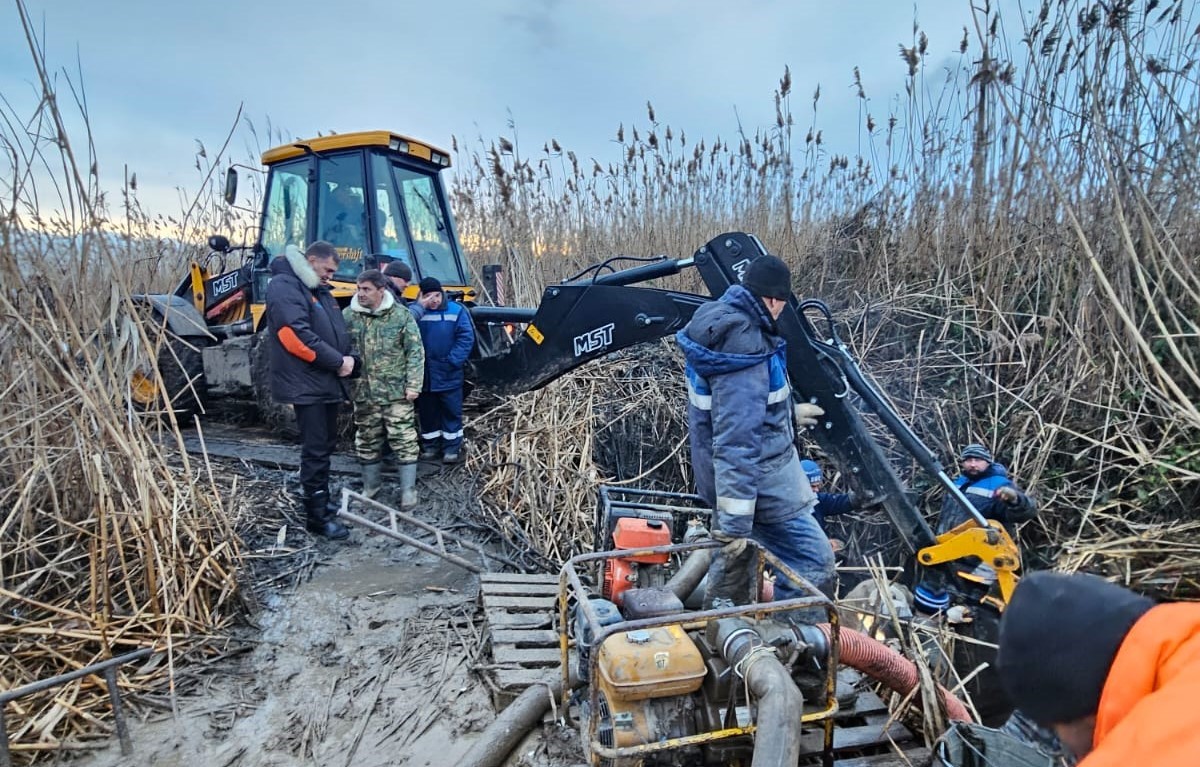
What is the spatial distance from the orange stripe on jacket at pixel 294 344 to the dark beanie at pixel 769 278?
2824 millimetres

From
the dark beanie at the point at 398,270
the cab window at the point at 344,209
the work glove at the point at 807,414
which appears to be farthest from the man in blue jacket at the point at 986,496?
the cab window at the point at 344,209

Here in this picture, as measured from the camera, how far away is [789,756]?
1.60 m

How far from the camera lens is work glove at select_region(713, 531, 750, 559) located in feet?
8.80

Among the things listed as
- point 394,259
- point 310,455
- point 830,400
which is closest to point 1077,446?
point 830,400

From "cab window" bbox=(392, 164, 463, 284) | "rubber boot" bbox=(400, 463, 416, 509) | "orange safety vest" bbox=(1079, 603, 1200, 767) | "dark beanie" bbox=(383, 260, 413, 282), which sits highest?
"cab window" bbox=(392, 164, 463, 284)

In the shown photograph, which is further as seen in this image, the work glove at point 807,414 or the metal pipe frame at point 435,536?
the metal pipe frame at point 435,536

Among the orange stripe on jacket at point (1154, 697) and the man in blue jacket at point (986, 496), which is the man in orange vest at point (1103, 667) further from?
the man in blue jacket at point (986, 496)

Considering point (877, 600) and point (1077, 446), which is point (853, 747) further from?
point (1077, 446)

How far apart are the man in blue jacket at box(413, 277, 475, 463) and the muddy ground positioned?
1298mm

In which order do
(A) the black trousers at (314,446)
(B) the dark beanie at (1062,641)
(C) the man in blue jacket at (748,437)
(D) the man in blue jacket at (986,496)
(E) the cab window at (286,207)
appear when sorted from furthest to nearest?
1. (E) the cab window at (286,207)
2. (A) the black trousers at (314,446)
3. (D) the man in blue jacket at (986,496)
4. (C) the man in blue jacket at (748,437)
5. (B) the dark beanie at (1062,641)

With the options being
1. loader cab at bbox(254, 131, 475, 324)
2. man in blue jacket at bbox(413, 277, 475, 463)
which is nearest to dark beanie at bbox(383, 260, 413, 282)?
man in blue jacket at bbox(413, 277, 475, 463)

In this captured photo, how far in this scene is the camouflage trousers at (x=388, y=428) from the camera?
191 inches

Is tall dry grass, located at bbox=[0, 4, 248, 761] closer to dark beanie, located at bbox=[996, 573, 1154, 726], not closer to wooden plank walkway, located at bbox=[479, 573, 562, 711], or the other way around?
wooden plank walkway, located at bbox=[479, 573, 562, 711]

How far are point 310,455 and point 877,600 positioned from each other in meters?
3.53
